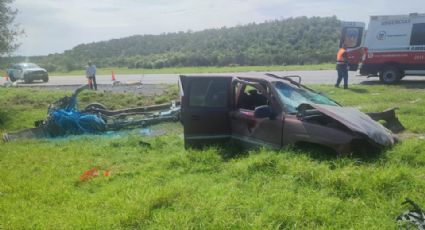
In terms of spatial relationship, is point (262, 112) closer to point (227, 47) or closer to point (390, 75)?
point (390, 75)

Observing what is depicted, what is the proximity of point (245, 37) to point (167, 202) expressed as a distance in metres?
61.3

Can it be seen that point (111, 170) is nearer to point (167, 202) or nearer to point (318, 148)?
point (167, 202)

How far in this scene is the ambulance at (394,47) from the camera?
1622 cm

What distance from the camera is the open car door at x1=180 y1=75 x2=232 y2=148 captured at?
22.6 feet

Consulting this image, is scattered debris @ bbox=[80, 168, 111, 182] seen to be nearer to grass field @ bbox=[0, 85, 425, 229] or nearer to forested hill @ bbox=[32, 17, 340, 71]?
grass field @ bbox=[0, 85, 425, 229]

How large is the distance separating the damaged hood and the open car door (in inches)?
65.0

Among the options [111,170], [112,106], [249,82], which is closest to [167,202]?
[111,170]

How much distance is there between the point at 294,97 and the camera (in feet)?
21.4

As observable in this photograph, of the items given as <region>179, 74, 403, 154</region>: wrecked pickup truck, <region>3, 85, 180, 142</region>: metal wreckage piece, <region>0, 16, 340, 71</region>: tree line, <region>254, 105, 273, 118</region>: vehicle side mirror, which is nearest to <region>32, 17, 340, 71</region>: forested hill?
<region>0, 16, 340, 71</region>: tree line

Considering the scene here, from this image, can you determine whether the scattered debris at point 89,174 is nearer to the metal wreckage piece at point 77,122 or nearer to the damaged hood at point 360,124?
the damaged hood at point 360,124

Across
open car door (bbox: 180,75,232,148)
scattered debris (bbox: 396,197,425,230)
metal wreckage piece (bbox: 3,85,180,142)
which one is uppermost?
open car door (bbox: 180,75,232,148)

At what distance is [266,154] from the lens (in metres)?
5.95

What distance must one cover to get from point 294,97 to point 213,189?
2284 mm

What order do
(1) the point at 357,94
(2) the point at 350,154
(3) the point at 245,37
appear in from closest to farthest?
(2) the point at 350,154, (1) the point at 357,94, (3) the point at 245,37
